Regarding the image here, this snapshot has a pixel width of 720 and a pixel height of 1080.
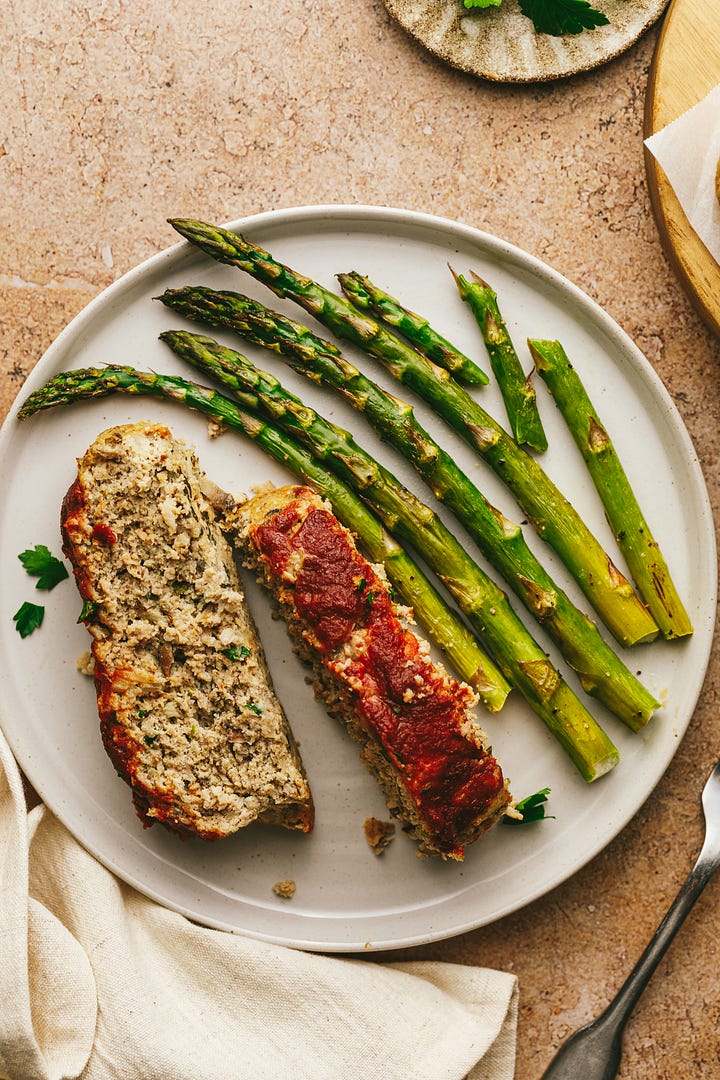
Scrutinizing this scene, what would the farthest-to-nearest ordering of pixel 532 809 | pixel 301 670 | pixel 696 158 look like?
pixel 301 670, pixel 532 809, pixel 696 158

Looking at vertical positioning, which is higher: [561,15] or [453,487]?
[561,15]

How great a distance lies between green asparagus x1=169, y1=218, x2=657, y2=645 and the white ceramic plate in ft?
0.47

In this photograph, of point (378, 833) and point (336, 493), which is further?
point (378, 833)

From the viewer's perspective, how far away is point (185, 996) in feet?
15.3

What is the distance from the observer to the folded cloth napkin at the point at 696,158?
457 centimetres

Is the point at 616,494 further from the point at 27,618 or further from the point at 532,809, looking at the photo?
the point at 27,618

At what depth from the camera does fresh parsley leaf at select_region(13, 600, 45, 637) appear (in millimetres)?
4785

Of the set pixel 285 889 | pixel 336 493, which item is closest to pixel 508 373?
pixel 336 493

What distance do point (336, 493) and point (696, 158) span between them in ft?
8.44

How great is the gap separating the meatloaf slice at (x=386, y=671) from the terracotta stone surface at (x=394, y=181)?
1.24 metres

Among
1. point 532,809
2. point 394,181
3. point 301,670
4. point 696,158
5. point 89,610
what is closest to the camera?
point 89,610

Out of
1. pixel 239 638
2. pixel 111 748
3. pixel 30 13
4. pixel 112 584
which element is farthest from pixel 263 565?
pixel 30 13

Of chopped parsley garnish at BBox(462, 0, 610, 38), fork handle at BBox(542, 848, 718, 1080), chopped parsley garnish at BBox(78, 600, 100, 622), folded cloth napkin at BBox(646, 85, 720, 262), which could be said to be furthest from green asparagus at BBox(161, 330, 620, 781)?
chopped parsley garnish at BBox(462, 0, 610, 38)

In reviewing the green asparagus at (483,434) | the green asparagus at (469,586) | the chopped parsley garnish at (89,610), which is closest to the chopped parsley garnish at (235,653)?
the chopped parsley garnish at (89,610)
